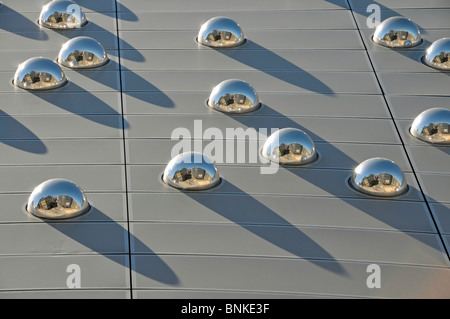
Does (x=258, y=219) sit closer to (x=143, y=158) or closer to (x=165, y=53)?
(x=143, y=158)

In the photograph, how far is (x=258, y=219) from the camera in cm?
786

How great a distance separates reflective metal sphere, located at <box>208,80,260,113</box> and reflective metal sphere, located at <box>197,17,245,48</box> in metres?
1.42

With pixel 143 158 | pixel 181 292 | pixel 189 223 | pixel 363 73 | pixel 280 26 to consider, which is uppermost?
pixel 280 26

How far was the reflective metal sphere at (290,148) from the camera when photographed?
8.59m

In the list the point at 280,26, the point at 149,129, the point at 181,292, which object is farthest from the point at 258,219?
the point at 280,26

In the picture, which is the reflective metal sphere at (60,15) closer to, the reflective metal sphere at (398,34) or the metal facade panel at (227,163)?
the metal facade panel at (227,163)

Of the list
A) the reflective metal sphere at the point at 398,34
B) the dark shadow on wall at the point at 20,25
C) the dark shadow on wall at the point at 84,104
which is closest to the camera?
the dark shadow on wall at the point at 84,104

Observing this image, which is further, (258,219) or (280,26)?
(280,26)

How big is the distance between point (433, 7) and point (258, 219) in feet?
17.7

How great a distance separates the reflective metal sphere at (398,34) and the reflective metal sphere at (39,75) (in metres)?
3.62

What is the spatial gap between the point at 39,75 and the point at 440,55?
420cm

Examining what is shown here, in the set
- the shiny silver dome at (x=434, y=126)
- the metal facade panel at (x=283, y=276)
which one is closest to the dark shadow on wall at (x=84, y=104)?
the metal facade panel at (x=283, y=276)

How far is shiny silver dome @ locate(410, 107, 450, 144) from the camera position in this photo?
9008mm

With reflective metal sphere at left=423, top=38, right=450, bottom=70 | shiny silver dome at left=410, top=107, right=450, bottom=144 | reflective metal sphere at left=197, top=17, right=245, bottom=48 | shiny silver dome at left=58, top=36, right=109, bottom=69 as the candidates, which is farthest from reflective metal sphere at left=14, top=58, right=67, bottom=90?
reflective metal sphere at left=423, top=38, right=450, bottom=70
